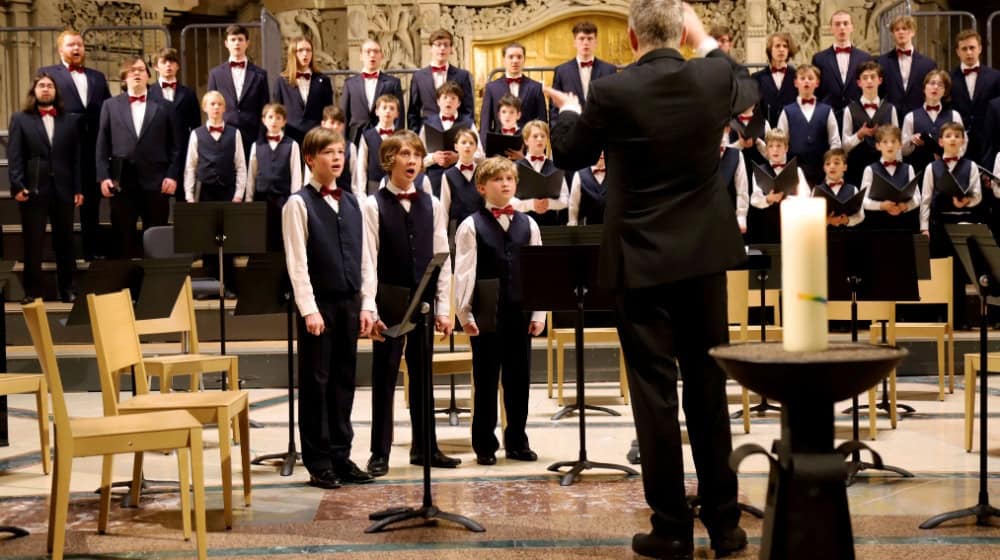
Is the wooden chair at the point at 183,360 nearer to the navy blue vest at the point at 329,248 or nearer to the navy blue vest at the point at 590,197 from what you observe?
the navy blue vest at the point at 329,248

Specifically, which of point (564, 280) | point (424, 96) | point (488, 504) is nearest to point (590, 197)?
point (424, 96)

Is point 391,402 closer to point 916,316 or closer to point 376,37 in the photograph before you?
point 916,316

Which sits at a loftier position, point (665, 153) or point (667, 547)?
point (665, 153)

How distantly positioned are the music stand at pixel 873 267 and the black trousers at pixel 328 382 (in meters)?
1.75

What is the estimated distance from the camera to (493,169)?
4.67 m

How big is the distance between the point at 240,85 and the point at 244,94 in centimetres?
7

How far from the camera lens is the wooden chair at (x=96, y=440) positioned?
10.5 feet

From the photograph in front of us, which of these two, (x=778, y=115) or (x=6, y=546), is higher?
(x=778, y=115)

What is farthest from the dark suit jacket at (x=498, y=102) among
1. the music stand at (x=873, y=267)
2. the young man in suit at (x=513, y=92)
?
the music stand at (x=873, y=267)

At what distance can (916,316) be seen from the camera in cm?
746

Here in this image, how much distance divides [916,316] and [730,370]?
20.2ft

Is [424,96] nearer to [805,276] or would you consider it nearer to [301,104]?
[301,104]

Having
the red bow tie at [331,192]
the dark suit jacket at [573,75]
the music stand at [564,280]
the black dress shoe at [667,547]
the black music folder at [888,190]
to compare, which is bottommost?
the black dress shoe at [667,547]

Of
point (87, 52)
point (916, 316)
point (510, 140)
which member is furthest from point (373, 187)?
point (87, 52)
